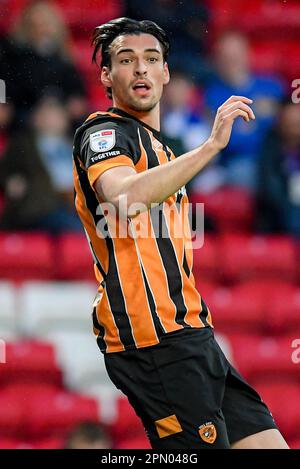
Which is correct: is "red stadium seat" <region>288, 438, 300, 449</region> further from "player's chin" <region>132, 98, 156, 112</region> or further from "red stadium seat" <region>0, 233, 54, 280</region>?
"player's chin" <region>132, 98, 156, 112</region>

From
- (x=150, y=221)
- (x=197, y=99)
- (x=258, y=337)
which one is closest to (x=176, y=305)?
(x=150, y=221)

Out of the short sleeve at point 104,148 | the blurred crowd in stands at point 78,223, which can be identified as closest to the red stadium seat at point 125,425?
the blurred crowd in stands at point 78,223

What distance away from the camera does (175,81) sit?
20.1 ft

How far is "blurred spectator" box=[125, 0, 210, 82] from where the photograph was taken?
20.7 ft

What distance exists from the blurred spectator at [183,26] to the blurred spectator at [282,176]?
595mm

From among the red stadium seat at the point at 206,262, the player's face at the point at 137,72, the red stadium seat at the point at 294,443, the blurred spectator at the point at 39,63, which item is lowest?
the red stadium seat at the point at 294,443

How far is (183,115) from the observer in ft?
19.7

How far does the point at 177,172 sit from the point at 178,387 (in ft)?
2.24

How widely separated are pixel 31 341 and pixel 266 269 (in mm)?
1500

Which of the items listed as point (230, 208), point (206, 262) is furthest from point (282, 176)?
point (206, 262)

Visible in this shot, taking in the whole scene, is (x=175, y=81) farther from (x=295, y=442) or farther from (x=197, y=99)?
(x=295, y=442)

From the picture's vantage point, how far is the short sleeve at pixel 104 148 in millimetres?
2916

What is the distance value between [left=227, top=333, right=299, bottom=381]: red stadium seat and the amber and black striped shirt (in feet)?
7.99

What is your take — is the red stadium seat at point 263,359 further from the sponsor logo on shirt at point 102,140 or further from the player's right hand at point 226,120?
the player's right hand at point 226,120
